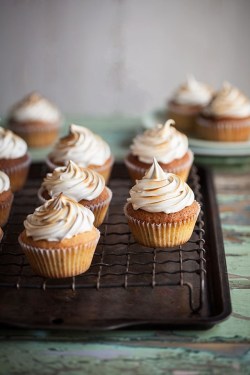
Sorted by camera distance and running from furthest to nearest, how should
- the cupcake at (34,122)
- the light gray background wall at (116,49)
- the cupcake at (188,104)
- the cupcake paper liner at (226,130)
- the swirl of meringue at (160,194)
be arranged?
the light gray background wall at (116,49)
the cupcake at (188,104)
the cupcake at (34,122)
the cupcake paper liner at (226,130)
the swirl of meringue at (160,194)

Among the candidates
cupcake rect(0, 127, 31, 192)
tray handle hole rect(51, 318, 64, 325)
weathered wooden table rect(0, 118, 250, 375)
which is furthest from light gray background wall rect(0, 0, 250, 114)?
tray handle hole rect(51, 318, 64, 325)

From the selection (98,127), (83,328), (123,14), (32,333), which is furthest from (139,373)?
(123,14)

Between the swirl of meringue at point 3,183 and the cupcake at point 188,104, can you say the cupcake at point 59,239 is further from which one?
the cupcake at point 188,104

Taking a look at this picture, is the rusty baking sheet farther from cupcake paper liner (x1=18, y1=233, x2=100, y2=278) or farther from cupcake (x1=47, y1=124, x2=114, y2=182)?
cupcake (x1=47, y1=124, x2=114, y2=182)

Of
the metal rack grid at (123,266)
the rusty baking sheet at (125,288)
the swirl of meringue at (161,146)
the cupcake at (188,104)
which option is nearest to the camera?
the rusty baking sheet at (125,288)

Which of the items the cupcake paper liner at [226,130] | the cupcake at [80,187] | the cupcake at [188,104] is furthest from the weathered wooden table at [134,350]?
the cupcake at [188,104]

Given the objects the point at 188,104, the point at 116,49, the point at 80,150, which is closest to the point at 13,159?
the point at 80,150

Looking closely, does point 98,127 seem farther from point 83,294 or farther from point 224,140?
point 83,294
